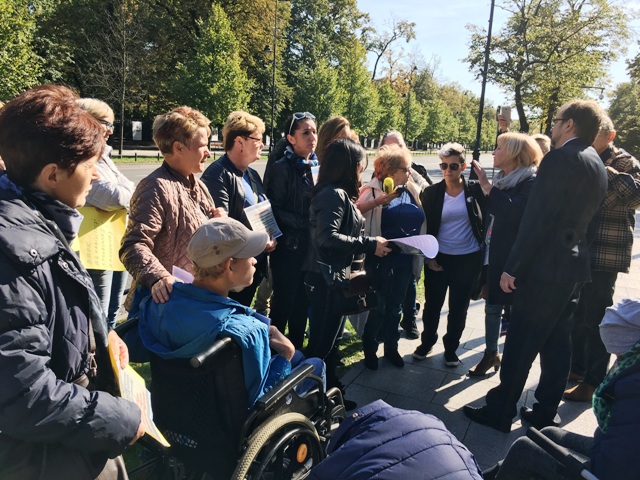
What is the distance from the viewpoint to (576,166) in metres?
2.81

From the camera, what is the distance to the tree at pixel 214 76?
91.7 feet

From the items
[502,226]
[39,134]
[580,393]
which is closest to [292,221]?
[502,226]

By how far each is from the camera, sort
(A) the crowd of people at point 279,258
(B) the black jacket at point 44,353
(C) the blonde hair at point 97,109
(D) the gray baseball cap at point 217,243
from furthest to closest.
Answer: (C) the blonde hair at point 97,109, (D) the gray baseball cap at point 217,243, (A) the crowd of people at point 279,258, (B) the black jacket at point 44,353

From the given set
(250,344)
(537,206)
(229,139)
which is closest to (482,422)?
(537,206)

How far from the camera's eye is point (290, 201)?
388 cm

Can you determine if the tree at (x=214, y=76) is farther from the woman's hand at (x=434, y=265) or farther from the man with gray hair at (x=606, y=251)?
the man with gray hair at (x=606, y=251)

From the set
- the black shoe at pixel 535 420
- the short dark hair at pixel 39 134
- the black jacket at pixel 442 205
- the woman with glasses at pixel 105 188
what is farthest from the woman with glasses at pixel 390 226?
the short dark hair at pixel 39 134

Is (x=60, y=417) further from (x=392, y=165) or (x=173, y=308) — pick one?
(x=392, y=165)

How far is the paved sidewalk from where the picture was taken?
3.22 metres

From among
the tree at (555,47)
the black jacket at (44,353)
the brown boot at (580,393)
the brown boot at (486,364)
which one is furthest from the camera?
the tree at (555,47)

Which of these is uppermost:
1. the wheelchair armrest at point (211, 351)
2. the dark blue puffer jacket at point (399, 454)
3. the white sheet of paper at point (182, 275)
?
the white sheet of paper at point (182, 275)

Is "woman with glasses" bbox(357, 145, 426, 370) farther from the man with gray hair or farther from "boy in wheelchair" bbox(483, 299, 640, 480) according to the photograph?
"boy in wheelchair" bbox(483, 299, 640, 480)

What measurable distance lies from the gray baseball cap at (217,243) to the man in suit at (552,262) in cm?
188

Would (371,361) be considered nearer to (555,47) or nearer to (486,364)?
(486,364)
